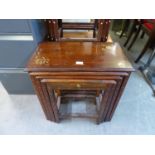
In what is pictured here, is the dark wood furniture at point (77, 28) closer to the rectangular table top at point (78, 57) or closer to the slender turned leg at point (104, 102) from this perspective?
the rectangular table top at point (78, 57)

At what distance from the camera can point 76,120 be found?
1229mm

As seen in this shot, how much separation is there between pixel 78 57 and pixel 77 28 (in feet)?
1.34

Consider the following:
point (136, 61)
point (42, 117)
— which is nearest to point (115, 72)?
point (42, 117)

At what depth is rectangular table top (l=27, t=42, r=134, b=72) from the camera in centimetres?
81

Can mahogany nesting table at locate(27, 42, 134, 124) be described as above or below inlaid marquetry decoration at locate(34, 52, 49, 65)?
below

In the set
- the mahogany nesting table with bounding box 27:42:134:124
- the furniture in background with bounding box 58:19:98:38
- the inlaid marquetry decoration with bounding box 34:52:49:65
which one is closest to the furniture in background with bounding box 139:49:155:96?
the mahogany nesting table with bounding box 27:42:134:124

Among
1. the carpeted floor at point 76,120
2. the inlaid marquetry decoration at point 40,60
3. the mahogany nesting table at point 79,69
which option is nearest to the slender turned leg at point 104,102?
the mahogany nesting table at point 79,69

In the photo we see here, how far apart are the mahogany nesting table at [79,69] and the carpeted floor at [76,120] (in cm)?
22

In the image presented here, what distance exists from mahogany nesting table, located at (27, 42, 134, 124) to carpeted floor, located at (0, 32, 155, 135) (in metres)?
0.22

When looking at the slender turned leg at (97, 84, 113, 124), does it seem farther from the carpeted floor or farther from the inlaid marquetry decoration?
the inlaid marquetry decoration

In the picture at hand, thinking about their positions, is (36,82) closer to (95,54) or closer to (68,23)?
(95,54)

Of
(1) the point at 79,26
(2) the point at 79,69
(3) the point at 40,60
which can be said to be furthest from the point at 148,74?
(3) the point at 40,60

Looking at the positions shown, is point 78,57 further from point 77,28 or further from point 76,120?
point 76,120

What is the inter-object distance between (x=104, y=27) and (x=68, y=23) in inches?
12.0
